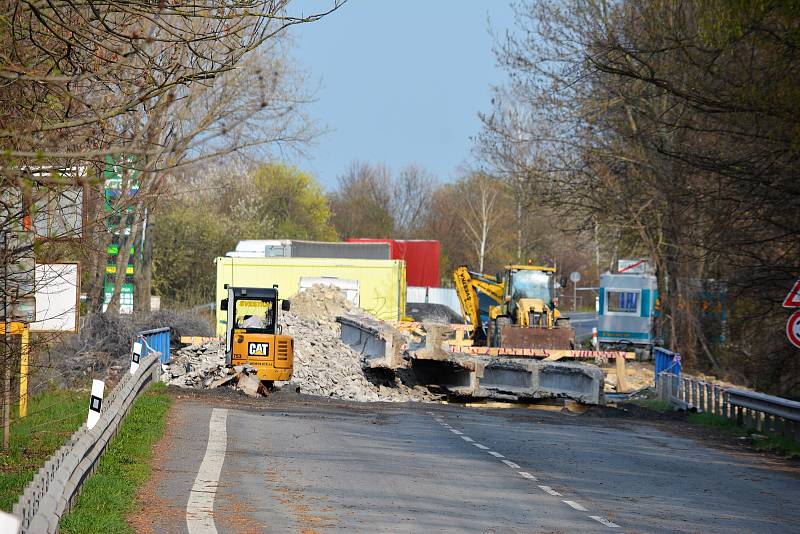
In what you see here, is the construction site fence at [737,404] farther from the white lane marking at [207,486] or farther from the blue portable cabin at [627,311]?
the blue portable cabin at [627,311]

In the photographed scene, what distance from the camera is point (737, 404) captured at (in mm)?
23359

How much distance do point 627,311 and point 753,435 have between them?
2970 centimetres

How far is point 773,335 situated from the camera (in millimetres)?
26391

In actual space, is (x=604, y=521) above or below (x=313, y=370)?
above

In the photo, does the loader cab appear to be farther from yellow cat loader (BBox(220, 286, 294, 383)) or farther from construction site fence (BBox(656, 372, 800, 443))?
yellow cat loader (BBox(220, 286, 294, 383))

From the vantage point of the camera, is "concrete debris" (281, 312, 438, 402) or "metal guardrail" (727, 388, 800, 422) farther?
"concrete debris" (281, 312, 438, 402)

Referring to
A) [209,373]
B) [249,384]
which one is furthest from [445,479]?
[209,373]

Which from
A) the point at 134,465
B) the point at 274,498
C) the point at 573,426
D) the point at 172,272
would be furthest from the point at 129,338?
the point at 172,272

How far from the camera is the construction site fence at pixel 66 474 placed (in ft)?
24.4

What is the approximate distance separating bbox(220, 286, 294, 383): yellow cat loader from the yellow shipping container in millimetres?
12633

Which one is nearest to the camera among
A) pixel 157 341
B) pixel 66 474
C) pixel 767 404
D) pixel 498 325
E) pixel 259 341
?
pixel 66 474

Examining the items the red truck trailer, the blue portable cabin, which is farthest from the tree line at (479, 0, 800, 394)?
the red truck trailer

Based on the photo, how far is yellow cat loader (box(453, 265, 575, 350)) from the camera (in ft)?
123

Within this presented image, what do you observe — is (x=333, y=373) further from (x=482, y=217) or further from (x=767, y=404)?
(x=482, y=217)
